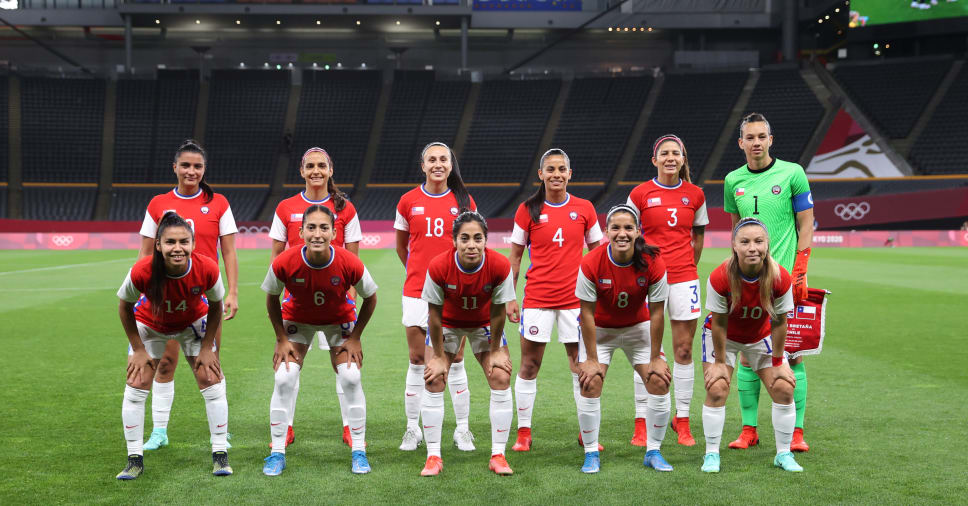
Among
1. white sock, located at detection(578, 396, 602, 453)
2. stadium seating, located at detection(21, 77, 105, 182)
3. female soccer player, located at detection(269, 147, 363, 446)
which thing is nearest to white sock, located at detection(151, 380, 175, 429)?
female soccer player, located at detection(269, 147, 363, 446)

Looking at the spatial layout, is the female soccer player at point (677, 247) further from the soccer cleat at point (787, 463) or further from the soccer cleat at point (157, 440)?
the soccer cleat at point (157, 440)

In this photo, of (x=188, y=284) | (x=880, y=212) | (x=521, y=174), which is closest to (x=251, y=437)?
(x=188, y=284)

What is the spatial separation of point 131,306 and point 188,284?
40 cm

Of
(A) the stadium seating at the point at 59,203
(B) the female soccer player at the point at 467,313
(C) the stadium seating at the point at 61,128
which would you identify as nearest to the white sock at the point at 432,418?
(B) the female soccer player at the point at 467,313

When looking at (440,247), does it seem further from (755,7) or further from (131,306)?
(755,7)

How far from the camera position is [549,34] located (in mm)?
53031

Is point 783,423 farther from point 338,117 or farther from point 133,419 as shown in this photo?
point 338,117

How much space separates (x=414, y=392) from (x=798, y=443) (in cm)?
299

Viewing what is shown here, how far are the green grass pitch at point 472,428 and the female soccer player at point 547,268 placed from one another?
555 mm

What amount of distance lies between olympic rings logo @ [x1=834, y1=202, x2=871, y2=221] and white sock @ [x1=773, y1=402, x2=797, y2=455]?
34383 millimetres

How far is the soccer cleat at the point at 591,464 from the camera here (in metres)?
5.89

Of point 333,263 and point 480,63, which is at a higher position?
point 480,63

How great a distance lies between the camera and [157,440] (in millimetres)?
6590

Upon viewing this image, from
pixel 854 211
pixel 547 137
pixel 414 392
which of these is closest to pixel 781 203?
pixel 414 392
